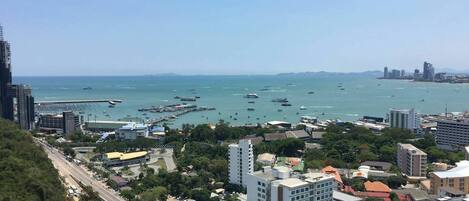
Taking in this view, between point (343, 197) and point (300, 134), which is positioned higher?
point (300, 134)

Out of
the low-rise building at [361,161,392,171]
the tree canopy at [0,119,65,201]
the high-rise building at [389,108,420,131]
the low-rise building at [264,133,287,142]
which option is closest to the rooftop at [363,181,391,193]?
the low-rise building at [361,161,392,171]

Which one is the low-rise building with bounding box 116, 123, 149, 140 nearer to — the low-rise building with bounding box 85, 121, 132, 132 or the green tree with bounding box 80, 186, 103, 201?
the low-rise building with bounding box 85, 121, 132, 132

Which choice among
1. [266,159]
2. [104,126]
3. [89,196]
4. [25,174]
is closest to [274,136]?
[266,159]

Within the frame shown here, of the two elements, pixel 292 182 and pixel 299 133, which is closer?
pixel 292 182

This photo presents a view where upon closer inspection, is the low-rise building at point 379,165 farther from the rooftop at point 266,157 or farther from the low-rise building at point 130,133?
the low-rise building at point 130,133

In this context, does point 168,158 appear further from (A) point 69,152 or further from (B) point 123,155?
(A) point 69,152

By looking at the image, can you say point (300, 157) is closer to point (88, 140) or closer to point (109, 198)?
point (109, 198)

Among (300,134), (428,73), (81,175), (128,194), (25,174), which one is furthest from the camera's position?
(428,73)
